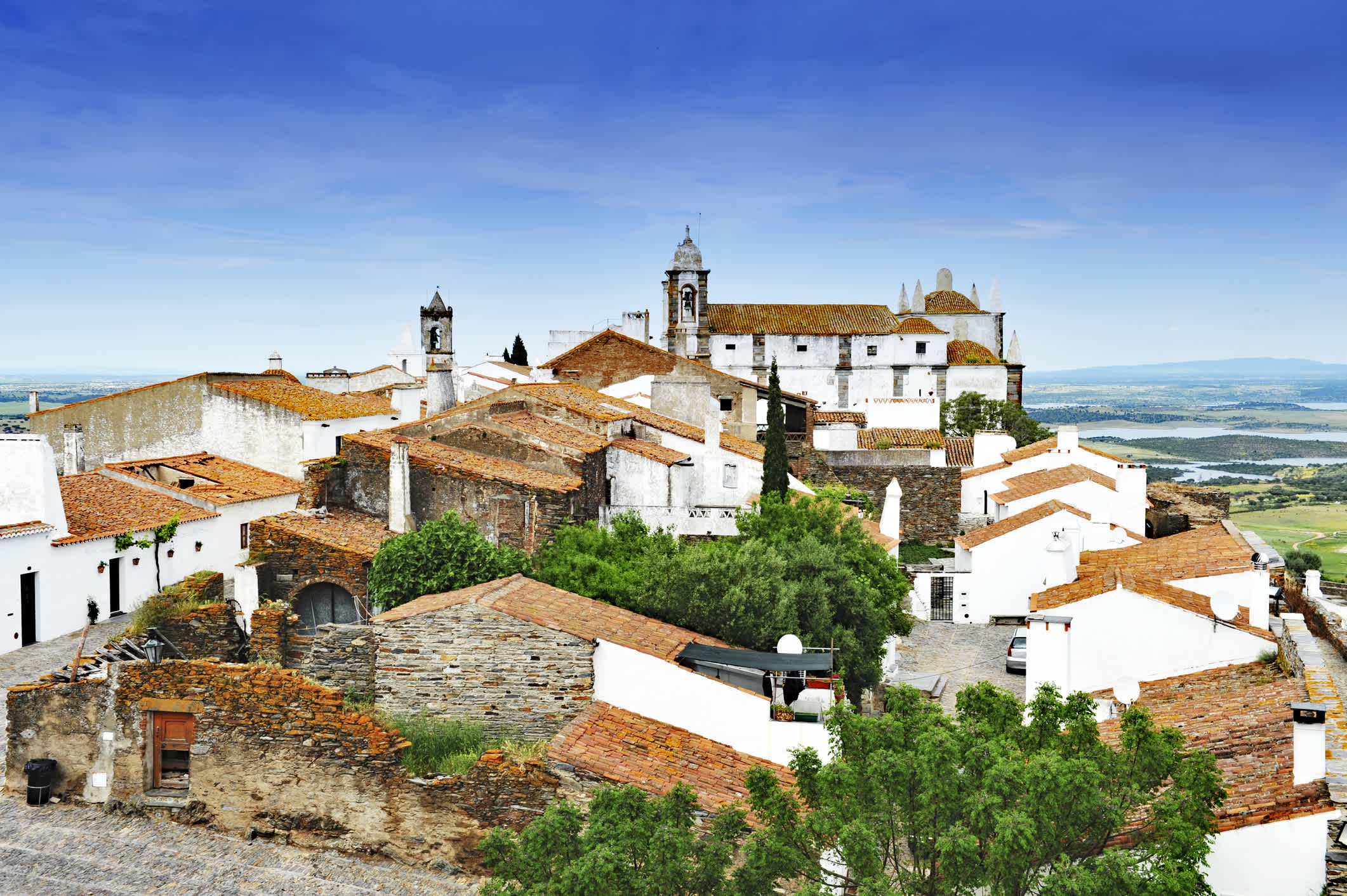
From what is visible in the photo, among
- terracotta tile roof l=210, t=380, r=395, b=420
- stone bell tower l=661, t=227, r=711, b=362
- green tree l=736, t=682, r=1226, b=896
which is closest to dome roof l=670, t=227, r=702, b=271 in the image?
stone bell tower l=661, t=227, r=711, b=362

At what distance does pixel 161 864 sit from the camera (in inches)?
580

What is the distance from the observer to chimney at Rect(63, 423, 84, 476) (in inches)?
1348

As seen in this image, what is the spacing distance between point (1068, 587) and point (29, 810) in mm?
16899

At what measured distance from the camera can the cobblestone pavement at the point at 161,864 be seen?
46.0ft

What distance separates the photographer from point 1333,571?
76938 mm

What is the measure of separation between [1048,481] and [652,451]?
15.1 m

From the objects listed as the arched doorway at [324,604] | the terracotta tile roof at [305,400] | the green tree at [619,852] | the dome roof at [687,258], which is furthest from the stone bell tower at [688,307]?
the green tree at [619,852]

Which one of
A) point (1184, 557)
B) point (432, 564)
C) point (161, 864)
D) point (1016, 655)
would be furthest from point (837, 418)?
point (161, 864)

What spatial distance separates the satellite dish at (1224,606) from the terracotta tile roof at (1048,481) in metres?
18.7

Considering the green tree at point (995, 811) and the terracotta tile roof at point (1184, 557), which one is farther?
the terracotta tile roof at point (1184, 557)

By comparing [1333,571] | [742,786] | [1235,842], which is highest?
[1235,842]

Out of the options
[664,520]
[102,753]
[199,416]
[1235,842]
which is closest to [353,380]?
[199,416]

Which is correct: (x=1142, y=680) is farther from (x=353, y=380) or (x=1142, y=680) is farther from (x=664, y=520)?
(x=353, y=380)

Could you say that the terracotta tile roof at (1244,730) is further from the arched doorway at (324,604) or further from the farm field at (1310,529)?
the farm field at (1310,529)
